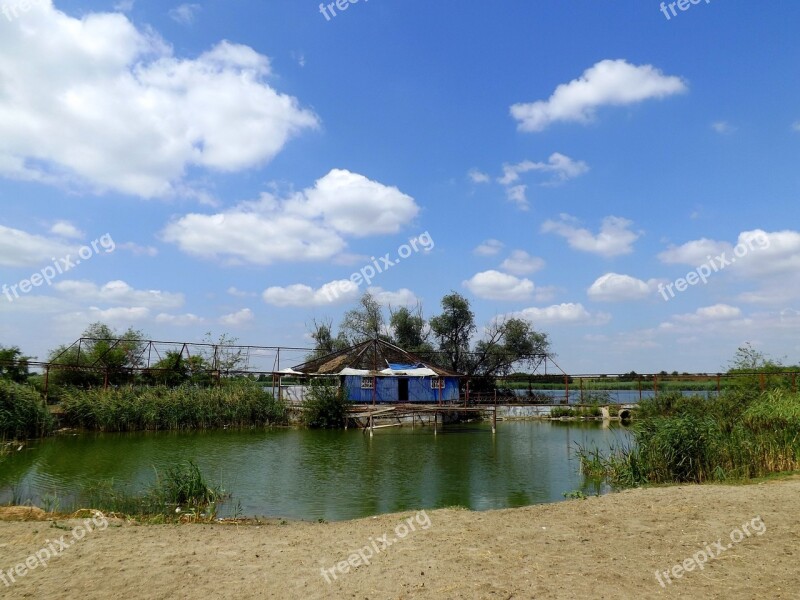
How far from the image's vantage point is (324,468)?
56.5ft

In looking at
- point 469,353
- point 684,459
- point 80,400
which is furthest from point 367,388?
point 684,459

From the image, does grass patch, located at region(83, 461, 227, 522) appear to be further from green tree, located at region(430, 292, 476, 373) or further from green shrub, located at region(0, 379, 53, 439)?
green tree, located at region(430, 292, 476, 373)

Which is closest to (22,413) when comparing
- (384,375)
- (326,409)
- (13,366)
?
(13,366)

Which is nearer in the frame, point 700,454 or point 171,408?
point 700,454

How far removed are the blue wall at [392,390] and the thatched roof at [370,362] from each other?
0.76m

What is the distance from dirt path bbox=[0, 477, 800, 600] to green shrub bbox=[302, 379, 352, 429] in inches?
844

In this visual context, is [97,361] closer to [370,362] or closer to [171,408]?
[171,408]

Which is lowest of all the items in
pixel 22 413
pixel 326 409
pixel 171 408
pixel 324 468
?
pixel 324 468

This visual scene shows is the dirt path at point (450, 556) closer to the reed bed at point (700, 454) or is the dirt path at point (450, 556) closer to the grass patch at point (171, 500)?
the grass patch at point (171, 500)

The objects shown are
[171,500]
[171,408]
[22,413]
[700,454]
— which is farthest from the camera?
[171,408]

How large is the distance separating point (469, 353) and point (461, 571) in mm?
39914

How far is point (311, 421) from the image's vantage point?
99.0 feet

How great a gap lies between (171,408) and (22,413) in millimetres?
6656

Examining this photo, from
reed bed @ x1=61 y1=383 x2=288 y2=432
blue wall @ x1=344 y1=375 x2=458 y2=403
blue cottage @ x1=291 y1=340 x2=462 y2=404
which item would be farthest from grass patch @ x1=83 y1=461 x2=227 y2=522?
blue wall @ x1=344 y1=375 x2=458 y2=403
